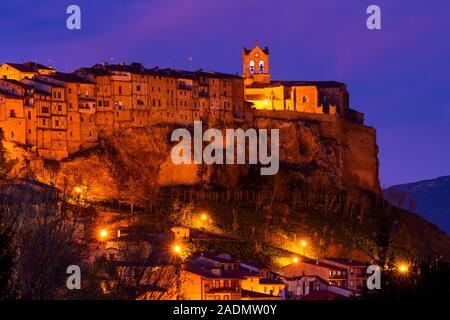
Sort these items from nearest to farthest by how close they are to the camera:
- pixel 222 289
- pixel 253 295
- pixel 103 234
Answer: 1. pixel 253 295
2. pixel 222 289
3. pixel 103 234

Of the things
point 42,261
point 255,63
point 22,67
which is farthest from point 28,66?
point 42,261

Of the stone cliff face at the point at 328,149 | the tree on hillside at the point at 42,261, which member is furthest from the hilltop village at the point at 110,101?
the tree on hillside at the point at 42,261

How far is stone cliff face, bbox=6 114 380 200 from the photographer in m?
83.4

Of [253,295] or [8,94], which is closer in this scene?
[253,295]

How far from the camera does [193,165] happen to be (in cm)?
9088

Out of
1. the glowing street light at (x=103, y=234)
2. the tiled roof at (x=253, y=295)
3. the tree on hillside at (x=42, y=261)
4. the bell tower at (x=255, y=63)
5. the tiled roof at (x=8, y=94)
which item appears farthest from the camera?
the bell tower at (x=255, y=63)

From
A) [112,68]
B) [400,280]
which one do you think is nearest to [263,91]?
[112,68]

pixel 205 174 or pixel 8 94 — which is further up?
pixel 8 94

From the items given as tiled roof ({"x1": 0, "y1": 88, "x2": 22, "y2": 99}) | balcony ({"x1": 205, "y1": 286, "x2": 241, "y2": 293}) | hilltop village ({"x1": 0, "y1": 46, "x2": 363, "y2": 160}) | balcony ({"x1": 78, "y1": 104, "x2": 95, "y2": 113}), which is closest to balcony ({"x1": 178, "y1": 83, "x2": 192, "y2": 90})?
hilltop village ({"x1": 0, "y1": 46, "x2": 363, "y2": 160})

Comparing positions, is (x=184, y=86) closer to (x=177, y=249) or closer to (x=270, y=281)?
(x=177, y=249)

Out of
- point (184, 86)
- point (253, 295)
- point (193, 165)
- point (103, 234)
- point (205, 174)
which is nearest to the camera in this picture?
point (253, 295)

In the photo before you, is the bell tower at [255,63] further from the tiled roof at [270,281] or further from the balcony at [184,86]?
the tiled roof at [270,281]

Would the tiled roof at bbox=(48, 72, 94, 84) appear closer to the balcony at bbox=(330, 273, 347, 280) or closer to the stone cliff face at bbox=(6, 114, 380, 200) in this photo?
the stone cliff face at bbox=(6, 114, 380, 200)

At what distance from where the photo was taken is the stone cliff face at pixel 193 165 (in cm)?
8338
